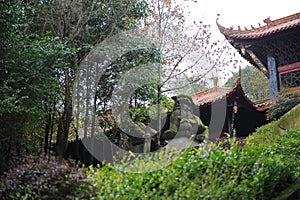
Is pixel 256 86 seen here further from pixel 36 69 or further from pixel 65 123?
pixel 36 69

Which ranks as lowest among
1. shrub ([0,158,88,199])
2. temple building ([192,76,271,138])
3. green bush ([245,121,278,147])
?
shrub ([0,158,88,199])

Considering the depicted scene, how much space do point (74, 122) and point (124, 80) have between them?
60.2 inches

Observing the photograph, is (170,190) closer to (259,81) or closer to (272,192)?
(272,192)

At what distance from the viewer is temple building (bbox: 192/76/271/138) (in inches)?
448

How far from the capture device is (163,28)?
9.46 m

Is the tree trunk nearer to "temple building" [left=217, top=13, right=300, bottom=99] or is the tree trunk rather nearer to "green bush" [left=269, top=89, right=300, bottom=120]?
"green bush" [left=269, top=89, right=300, bottom=120]

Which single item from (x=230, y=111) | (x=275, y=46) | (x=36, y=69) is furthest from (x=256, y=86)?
(x=36, y=69)

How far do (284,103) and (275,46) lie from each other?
254 cm

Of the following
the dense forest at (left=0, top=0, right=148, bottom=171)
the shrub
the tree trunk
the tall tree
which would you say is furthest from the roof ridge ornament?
the shrub

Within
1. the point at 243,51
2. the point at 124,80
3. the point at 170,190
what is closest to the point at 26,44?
the point at 124,80

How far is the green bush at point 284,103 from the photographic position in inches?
371

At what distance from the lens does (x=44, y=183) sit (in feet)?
12.2

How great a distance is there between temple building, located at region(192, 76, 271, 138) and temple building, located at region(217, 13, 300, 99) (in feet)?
3.29

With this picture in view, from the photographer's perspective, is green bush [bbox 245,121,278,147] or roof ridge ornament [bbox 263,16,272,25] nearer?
green bush [bbox 245,121,278,147]
